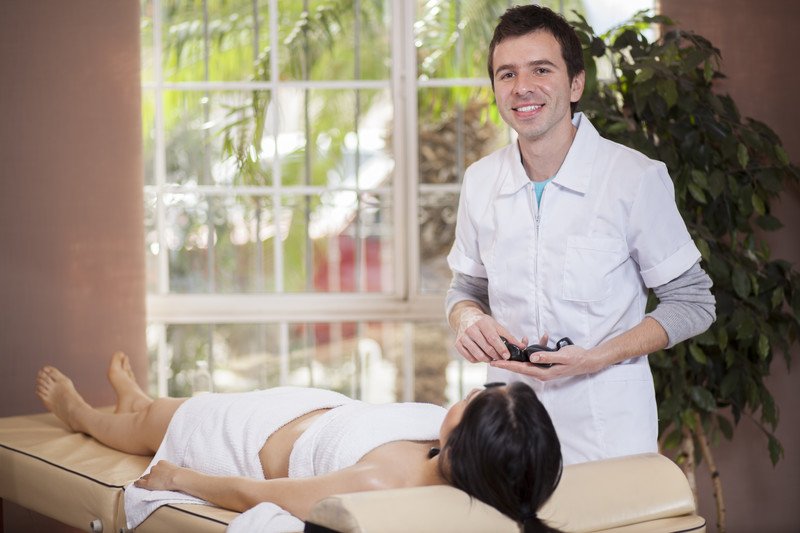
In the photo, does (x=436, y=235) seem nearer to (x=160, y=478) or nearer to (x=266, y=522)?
(x=160, y=478)

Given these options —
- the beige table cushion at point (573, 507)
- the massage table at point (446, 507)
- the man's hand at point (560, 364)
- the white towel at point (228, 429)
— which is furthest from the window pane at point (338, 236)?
the beige table cushion at point (573, 507)

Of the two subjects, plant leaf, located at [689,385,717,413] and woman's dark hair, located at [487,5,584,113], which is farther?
plant leaf, located at [689,385,717,413]

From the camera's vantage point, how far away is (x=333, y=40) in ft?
12.1

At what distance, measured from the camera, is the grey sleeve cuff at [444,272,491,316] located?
2.17 metres

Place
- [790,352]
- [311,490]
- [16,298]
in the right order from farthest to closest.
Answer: [790,352] < [16,298] < [311,490]

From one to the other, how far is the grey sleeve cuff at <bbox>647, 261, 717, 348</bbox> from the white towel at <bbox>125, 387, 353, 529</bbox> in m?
0.84

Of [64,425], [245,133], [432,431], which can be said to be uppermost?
[245,133]

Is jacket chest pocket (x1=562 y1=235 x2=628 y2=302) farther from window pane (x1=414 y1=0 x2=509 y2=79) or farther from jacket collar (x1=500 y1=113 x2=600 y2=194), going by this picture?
window pane (x1=414 y1=0 x2=509 y2=79)

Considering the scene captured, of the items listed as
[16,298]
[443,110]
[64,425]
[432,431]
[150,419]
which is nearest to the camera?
[432,431]

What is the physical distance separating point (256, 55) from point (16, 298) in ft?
4.13

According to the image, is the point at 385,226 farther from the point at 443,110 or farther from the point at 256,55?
the point at 256,55

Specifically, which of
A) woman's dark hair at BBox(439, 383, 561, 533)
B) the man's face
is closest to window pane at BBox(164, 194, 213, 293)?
the man's face

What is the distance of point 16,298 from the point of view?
311cm

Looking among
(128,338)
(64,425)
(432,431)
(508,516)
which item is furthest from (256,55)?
(508,516)
